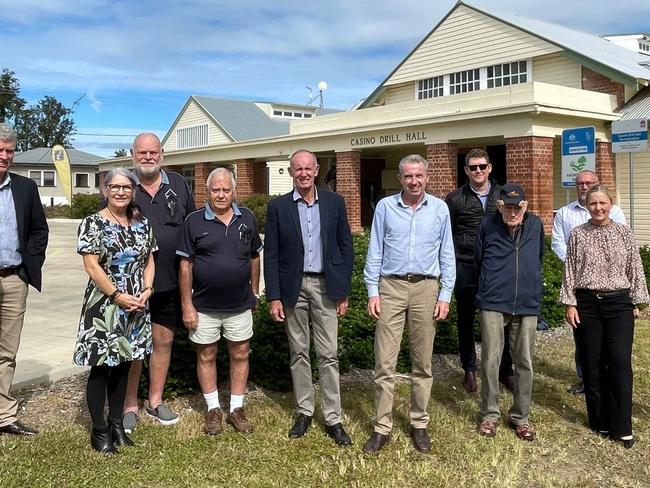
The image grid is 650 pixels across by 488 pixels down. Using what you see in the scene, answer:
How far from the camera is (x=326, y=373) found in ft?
14.4

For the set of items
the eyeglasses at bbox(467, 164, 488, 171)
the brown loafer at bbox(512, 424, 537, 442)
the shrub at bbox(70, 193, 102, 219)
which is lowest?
the brown loafer at bbox(512, 424, 537, 442)

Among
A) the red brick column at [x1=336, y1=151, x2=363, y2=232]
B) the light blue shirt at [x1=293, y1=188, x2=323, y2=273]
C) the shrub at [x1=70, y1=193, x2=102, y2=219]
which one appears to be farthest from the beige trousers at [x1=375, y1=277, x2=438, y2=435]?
the shrub at [x1=70, y1=193, x2=102, y2=219]

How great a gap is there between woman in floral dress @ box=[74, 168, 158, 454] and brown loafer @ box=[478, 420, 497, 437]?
7.84 ft

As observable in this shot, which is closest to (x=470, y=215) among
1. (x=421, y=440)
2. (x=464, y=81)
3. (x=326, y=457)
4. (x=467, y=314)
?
(x=467, y=314)

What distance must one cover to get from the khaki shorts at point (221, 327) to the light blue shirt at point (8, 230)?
1.28 meters

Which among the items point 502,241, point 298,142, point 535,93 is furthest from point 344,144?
point 502,241

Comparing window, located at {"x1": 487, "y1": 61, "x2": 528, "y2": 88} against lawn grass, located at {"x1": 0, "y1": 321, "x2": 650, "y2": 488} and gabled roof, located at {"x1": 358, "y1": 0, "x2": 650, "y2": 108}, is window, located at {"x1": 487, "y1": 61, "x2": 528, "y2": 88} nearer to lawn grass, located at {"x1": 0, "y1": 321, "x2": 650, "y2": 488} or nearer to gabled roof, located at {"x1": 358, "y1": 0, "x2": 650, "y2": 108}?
gabled roof, located at {"x1": 358, "y1": 0, "x2": 650, "y2": 108}

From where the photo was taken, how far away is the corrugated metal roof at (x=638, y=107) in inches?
543

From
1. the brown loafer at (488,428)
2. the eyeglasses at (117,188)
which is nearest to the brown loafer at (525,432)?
the brown loafer at (488,428)

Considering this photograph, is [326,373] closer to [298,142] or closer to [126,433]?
[126,433]

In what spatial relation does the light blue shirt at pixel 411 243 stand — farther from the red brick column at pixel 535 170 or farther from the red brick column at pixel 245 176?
the red brick column at pixel 245 176

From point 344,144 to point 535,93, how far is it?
6.63 metres

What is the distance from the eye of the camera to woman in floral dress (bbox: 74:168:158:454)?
3889 mm

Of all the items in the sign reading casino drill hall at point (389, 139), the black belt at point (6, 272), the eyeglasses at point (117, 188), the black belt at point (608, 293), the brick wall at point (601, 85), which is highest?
the brick wall at point (601, 85)
